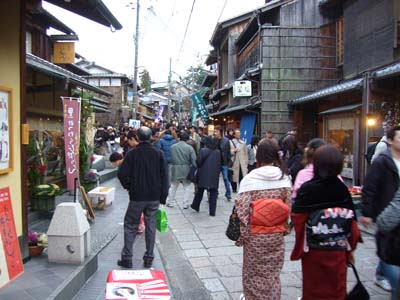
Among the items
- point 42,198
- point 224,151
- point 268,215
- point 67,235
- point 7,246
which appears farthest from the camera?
point 224,151

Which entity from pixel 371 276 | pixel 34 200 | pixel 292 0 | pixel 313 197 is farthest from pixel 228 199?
pixel 292 0

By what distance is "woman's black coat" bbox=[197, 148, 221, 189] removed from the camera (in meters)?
10.0

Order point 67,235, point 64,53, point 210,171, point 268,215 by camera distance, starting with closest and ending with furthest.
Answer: point 268,215
point 67,235
point 210,171
point 64,53

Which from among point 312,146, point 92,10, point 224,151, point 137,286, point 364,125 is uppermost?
point 92,10

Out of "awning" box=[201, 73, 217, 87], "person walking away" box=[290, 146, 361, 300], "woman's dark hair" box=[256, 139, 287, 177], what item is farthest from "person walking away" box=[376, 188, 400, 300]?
"awning" box=[201, 73, 217, 87]

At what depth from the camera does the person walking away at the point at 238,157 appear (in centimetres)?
1262

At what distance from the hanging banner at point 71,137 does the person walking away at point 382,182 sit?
5.81 meters

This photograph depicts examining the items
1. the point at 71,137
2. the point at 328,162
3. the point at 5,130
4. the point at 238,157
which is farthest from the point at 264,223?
the point at 238,157

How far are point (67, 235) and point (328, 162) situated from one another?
3.57m

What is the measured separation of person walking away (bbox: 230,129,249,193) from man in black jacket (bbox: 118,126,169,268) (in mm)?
6618

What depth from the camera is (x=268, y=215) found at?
4.09 meters

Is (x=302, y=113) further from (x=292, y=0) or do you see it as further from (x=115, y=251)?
(x=115, y=251)

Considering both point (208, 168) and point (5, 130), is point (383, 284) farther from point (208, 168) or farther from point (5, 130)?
point (208, 168)

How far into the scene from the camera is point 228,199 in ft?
40.2
